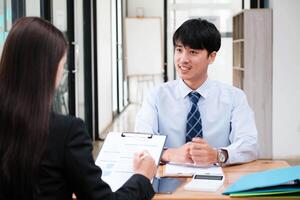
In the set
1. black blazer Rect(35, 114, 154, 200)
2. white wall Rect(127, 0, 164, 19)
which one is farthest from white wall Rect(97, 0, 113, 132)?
black blazer Rect(35, 114, 154, 200)

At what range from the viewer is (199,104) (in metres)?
2.12

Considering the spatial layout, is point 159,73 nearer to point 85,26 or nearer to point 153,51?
point 153,51

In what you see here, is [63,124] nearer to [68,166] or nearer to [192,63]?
[68,166]

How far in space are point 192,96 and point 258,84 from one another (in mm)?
3118

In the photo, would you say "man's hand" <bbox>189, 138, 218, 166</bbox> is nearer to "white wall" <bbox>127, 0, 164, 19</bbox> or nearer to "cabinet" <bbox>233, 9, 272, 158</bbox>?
"cabinet" <bbox>233, 9, 272, 158</bbox>

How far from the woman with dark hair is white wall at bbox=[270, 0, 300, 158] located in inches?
168

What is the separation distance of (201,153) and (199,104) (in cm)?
34

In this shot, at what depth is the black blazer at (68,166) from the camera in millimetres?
1064

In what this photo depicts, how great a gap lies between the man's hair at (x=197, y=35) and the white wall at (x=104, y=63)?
4.52 metres

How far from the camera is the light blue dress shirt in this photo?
2.08m

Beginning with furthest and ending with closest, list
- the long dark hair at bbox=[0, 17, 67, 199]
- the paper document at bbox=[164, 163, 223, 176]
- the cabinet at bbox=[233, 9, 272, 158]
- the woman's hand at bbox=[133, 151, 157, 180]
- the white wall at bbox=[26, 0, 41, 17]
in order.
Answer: the cabinet at bbox=[233, 9, 272, 158] < the white wall at bbox=[26, 0, 41, 17] < the paper document at bbox=[164, 163, 223, 176] < the woman's hand at bbox=[133, 151, 157, 180] < the long dark hair at bbox=[0, 17, 67, 199]

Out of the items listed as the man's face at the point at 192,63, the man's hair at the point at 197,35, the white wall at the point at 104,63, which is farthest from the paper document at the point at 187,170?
the white wall at the point at 104,63

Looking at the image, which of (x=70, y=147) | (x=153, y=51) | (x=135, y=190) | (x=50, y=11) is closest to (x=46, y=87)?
(x=70, y=147)

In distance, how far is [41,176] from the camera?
1.07 meters
